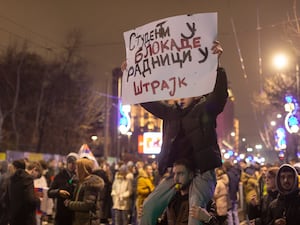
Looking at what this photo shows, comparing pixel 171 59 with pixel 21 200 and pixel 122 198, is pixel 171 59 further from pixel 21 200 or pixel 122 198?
pixel 122 198

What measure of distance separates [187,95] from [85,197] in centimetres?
303

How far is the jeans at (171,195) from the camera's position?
4.07 meters

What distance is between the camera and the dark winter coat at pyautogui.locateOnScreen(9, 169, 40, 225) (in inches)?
311

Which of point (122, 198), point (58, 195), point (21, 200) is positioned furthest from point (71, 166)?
point (122, 198)

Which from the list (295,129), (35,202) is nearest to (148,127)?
(295,129)

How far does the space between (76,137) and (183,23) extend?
4052 cm

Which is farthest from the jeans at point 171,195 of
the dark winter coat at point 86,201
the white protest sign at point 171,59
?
the dark winter coat at point 86,201

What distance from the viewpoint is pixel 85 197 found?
261 inches

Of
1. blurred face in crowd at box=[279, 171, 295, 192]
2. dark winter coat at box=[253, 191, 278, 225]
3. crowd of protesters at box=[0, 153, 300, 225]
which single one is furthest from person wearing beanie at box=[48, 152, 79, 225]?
blurred face in crowd at box=[279, 171, 295, 192]

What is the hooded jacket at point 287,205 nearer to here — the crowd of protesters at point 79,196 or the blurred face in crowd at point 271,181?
the crowd of protesters at point 79,196

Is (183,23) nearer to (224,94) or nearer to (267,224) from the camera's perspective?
(224,94)

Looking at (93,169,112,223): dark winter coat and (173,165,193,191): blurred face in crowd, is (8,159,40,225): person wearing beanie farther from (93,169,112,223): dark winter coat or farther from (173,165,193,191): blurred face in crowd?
(93,169,112,223): dark winter coat

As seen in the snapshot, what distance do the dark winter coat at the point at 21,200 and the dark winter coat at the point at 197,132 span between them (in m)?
4.10

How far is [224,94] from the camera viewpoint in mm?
4133
